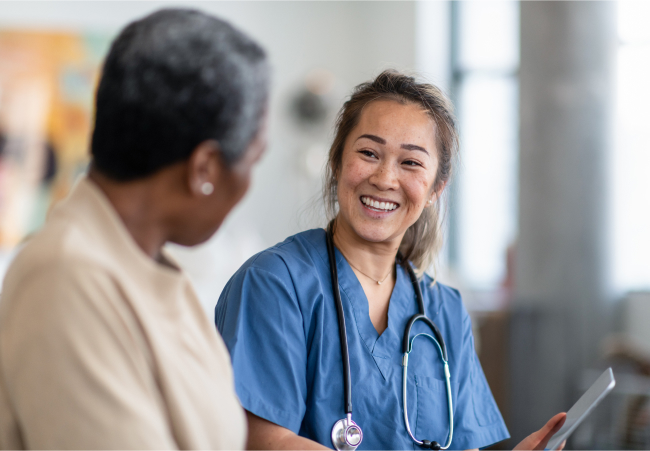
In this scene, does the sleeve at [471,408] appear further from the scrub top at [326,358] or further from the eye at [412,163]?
the eye at [412,163]

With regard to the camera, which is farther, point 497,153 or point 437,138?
point 497,153

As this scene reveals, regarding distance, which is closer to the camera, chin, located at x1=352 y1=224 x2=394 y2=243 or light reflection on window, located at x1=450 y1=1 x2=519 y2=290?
chin, located at x1=352 y1=224 x2=394 y2=243

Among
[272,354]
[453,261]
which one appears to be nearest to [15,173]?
[453,261]

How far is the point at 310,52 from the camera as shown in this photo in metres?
5.34

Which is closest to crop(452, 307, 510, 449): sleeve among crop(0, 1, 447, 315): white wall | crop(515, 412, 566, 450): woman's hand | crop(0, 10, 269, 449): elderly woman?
crop(515, 412, 566, 450): woman's hand

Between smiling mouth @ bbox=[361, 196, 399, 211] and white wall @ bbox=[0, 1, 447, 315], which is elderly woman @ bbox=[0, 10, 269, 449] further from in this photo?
white wall @ bbox=[0, 1, 447, 315]

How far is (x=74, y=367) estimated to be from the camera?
59 cm

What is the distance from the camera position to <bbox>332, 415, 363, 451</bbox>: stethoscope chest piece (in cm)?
110

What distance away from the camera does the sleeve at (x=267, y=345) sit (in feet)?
3.48

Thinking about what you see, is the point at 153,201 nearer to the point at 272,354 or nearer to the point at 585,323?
the point at 272,354

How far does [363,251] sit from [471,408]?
1.23ft

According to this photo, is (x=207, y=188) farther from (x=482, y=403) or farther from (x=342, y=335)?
(x=482, y=403)

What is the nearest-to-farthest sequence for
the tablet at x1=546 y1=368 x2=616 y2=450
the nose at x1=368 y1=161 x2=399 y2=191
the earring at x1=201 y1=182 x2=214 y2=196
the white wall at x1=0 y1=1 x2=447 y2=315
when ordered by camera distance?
the earring at x1=201 y1=182 x2=214 y2=196 < the tablet at x1=546 y1=368 x2=616 y2=450 < the nose at x1=368 y1=161 x2=399 y2=191 < the white wall at x1=0 y1=1 x2=447 y2=315

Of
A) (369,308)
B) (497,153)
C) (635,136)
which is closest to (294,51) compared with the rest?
(497,153)
